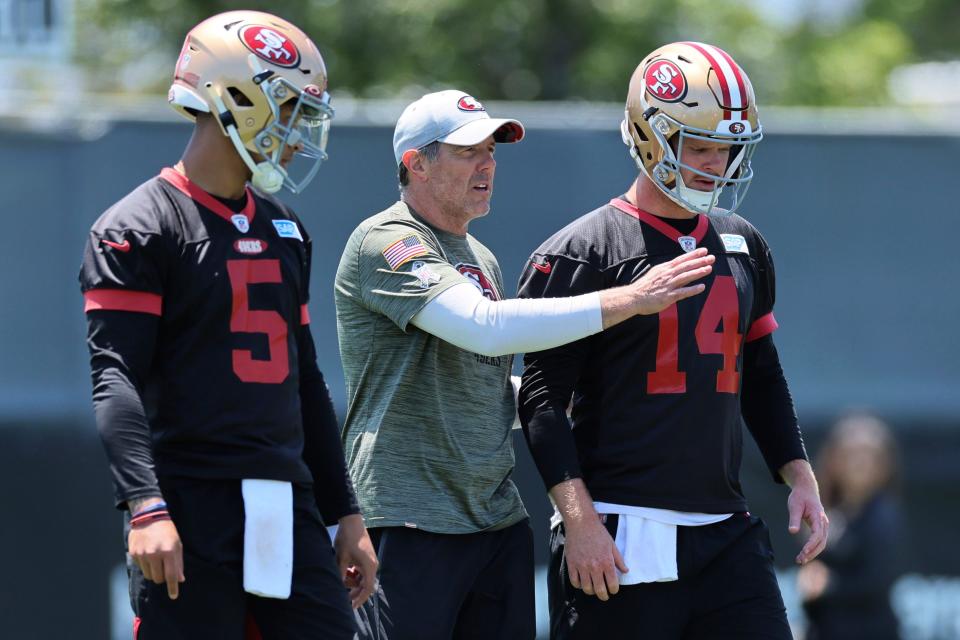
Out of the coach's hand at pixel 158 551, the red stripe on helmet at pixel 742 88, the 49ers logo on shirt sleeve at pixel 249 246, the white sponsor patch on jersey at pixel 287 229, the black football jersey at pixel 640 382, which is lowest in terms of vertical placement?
the coach's hand at pixel 158 551

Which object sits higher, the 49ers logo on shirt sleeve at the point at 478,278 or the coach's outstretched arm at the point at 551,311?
the 49ers logo on shirt sleeve at the point at 478,278

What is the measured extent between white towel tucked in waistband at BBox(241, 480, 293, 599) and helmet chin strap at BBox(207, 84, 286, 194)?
64 centimetres

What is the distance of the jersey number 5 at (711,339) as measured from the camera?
3.25 m

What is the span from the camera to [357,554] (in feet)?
10.2

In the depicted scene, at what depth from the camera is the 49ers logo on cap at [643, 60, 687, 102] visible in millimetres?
3305

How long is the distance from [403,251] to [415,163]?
304mm

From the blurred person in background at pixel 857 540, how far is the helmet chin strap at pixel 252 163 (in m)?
3.49

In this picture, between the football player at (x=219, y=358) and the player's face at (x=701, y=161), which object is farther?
the player's face at (x=701, y=161)

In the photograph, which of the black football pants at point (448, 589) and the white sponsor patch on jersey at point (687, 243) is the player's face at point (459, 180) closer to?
the white sponsor patch on jersey at point (687, 243)

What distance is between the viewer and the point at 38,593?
17.8 feet

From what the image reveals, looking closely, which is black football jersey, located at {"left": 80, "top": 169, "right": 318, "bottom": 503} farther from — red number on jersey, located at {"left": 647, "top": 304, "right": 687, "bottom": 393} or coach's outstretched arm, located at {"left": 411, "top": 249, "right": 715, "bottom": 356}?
red number on jersey, located at {"left": 647, "top": 304, "right": 687, "bottom": 393}

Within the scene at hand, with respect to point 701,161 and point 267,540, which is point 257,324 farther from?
point 701,161

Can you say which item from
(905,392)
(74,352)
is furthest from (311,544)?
(905,392)

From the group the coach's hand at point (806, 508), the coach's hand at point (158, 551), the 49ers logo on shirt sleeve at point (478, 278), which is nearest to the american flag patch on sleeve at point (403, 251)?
the 49ers logo on shirt sleeve at point (478, 278)
